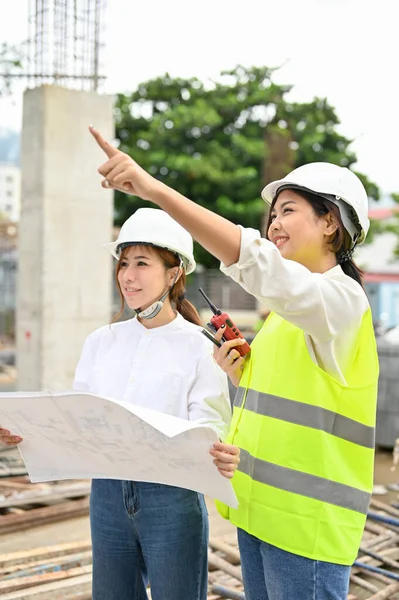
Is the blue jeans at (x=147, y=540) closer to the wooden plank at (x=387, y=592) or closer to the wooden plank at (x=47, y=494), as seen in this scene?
the wooden plank at (x=387, y=592)

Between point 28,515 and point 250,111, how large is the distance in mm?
14923

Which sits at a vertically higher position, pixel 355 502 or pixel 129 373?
pixel 129 373

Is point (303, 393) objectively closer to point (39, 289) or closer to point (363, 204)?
point (363, 204)

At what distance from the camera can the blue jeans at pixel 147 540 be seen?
7.31 feet

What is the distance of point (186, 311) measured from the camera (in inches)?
105

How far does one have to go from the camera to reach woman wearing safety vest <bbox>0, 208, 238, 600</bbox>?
2242mm

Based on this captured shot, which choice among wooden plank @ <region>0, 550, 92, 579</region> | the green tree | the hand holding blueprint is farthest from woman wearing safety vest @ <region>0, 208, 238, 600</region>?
the green tree

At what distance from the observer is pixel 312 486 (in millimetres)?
1812

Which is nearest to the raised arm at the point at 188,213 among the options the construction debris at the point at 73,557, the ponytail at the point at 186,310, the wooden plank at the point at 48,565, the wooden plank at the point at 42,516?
the ponytail at the point at 186,310

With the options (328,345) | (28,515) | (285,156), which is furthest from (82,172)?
(285,156)

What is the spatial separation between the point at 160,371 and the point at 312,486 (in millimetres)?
737

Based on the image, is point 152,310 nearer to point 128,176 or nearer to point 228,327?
point 228,327

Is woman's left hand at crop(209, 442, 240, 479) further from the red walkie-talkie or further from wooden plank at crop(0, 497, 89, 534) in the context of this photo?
wooden plank at crop(0, 497, 89, 534)

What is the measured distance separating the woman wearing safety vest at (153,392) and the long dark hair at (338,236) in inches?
24.7
